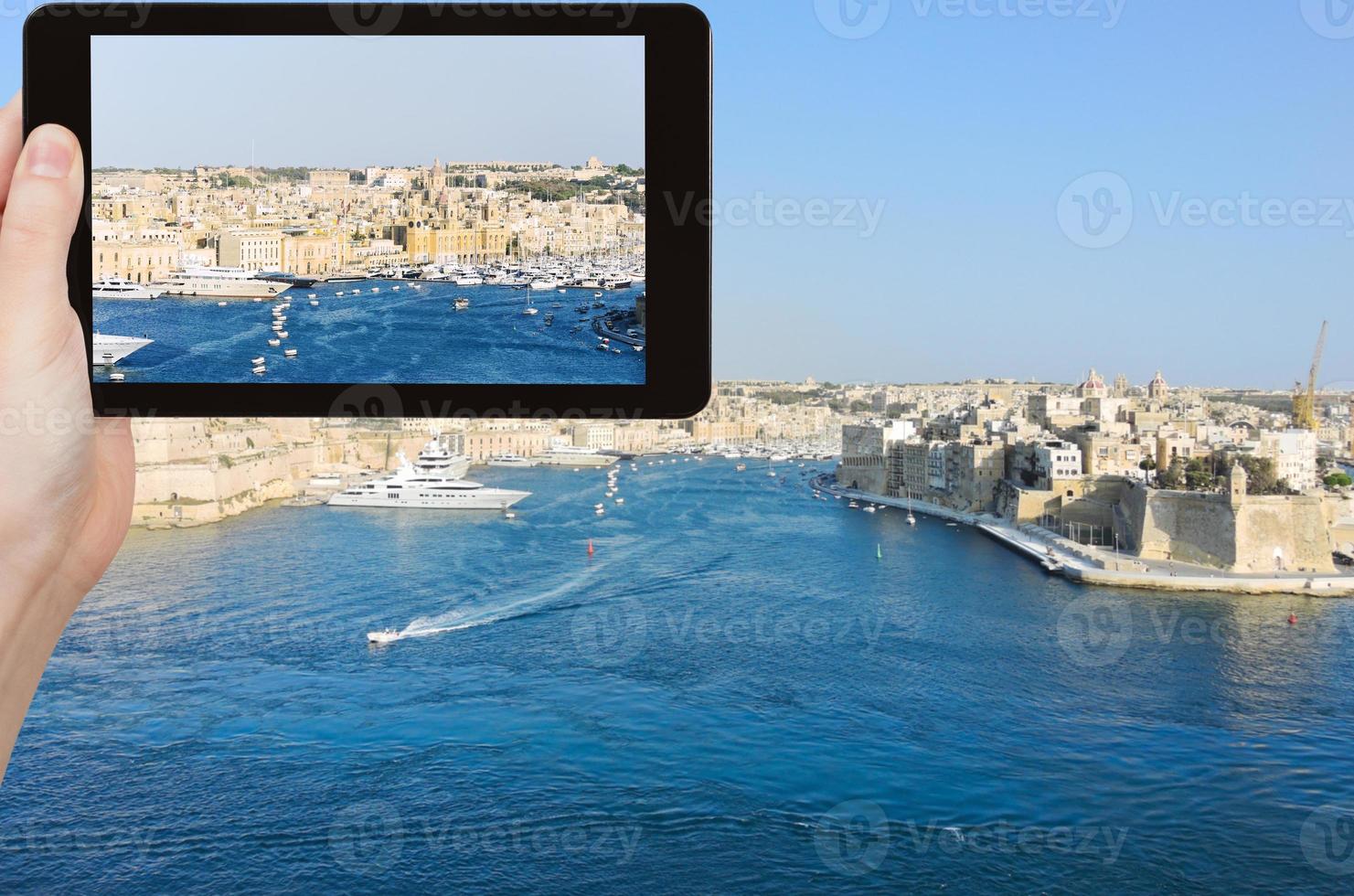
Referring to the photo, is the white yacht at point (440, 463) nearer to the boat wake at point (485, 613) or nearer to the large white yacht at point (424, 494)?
the large white yacht at point (424, 494)

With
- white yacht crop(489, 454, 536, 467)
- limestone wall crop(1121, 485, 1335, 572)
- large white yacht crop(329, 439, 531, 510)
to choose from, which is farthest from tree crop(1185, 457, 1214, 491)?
white yacht crop(489, 454, 536, 467)

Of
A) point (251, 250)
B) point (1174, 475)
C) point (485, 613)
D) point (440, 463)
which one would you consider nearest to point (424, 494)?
point (440, 463)

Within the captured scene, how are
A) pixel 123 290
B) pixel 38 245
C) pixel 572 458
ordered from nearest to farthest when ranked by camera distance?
pixel 38 245 → pixel 123 290 → pixel 572 458

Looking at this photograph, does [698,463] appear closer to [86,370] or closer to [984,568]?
[984,568]

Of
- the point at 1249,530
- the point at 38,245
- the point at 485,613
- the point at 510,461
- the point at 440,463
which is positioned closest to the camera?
the point at 38,245

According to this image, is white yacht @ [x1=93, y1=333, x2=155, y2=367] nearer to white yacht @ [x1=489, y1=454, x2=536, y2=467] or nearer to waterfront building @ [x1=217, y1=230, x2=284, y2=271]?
waterfront building @ [x1=217, y1=230, x2=284, y2=271]

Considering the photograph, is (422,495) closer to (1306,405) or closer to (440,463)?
(440,463)

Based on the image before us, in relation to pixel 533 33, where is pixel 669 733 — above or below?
below
